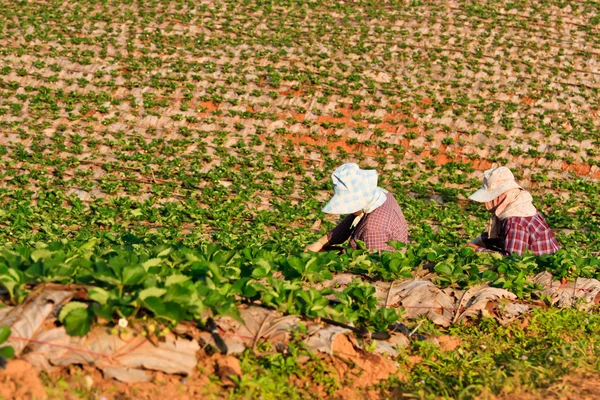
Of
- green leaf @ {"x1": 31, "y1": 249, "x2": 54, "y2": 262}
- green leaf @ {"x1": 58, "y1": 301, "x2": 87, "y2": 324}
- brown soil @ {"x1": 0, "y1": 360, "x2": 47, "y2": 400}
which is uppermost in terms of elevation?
green leaf @ {"x1": 58, "y1": 301, "x2": 87, "y2": 324}

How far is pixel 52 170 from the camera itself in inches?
388

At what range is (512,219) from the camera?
5.95m

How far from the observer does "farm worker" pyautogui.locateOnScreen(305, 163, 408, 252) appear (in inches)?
208

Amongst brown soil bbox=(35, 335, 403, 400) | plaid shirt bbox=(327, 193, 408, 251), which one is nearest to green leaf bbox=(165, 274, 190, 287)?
brown soil bbox=(35, 335, 403, 400)

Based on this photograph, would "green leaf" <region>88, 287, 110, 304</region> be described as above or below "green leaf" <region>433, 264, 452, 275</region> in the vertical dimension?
above

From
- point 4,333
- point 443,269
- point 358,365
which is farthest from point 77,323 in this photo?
point 443,269

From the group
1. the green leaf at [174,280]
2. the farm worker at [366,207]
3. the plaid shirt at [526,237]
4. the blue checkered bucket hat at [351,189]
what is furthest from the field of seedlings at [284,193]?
the blue checkered bucket hat at [351,189]

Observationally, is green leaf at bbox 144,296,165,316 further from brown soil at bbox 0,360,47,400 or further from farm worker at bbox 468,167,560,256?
farm worker at bbox 468,167,560,256

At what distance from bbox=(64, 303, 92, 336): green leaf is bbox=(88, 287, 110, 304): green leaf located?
8 cm

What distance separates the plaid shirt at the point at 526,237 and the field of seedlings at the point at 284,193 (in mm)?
291

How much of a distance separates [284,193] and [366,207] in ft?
14.3

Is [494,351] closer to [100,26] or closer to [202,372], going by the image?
[202,372]

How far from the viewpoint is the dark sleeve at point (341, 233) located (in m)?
5.77

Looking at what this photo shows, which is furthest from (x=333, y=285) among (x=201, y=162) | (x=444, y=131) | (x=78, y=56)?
(x=78, y=56)
